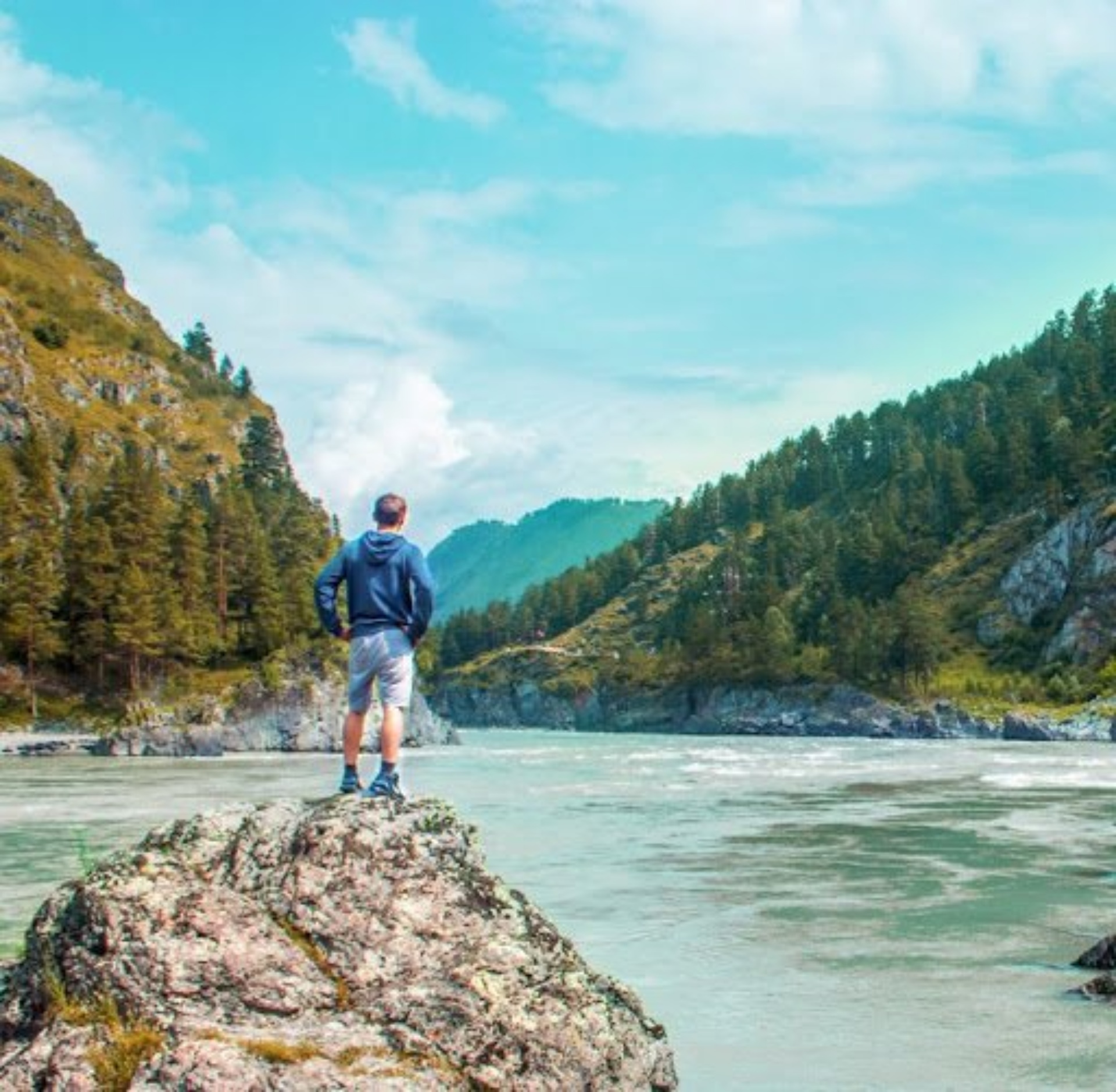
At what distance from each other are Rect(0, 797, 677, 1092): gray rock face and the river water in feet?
9.07

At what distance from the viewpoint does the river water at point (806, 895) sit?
14.7 metres

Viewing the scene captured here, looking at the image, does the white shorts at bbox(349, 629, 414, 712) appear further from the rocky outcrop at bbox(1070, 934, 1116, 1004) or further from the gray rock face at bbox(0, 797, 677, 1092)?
the rocky outcrop at bbox(1070, 934, 1116, 1004)

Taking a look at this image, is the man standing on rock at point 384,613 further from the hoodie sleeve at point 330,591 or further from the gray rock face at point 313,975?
the gray rock face at point 313,975

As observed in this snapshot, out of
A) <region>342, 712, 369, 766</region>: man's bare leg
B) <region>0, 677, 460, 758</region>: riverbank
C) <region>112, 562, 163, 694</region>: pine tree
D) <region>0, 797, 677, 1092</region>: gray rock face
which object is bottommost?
<region>0, 677, 460, 758</region>: riverbank

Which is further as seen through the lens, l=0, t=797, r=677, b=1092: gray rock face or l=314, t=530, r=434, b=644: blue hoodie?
l=314, t=530, r=434, b=644: blue hoodie

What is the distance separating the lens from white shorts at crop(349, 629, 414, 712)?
1220 cm

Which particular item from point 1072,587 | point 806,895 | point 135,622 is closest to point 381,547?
point 806,895

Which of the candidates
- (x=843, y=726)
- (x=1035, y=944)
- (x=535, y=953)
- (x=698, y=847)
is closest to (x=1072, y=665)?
(x=843, y=726)

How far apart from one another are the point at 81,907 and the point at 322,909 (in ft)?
6.17

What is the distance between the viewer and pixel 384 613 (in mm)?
12195

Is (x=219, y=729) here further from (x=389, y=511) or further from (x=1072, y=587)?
(x=1072, y=587)

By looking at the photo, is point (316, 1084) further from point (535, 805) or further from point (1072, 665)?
point (1072, 665)

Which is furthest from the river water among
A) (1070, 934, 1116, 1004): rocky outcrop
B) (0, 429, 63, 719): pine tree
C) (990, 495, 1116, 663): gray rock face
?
(990, 495, 1116, 663): gray rock face

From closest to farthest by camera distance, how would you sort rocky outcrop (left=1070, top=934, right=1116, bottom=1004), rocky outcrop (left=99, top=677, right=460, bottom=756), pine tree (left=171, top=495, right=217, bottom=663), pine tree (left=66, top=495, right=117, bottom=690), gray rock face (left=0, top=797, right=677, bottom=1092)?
gray rock face (left=0, top=797, right=677, bottom=1092)
rocky outcrop (left=1070, top=934, right=1116, bottom=1004)
rocky outcrop (left=99, top=677, right=460, bottom=756)
pine tree (left=66, top=495, right=117, bottom=690)
pine tree (left=171, top=495, right=217, bottom=663)
